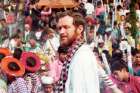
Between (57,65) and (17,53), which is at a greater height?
(17,53)

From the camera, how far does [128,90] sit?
13.8 feet

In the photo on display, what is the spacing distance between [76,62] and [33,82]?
144 centimetres

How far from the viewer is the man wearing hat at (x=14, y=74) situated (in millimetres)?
4004

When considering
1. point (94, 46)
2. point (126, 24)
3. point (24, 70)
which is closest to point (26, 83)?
point (24, 70)

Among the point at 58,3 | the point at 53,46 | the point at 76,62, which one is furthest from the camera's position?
the point at 58,3

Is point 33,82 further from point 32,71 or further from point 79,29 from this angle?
point 79,29

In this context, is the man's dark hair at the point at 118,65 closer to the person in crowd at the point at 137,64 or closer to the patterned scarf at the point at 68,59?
the person in crowd at the point at 137,64

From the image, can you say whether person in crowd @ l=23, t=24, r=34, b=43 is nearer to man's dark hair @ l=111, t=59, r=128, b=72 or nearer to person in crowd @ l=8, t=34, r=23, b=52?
person in crowd @ l=8, t=34, r=23, b=52

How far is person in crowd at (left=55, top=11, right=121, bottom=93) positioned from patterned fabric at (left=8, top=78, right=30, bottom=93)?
0.75 meters

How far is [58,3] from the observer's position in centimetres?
468

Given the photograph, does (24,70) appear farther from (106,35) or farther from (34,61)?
(106,35)

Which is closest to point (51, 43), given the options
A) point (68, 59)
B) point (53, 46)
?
point (53, 46)

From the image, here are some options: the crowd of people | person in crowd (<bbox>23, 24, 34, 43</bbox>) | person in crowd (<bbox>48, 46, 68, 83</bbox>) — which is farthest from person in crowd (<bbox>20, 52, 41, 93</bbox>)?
person in crowd (<bbox>23, 24, 34, 43</bbox>)

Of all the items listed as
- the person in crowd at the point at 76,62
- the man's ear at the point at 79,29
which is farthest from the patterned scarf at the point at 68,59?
the man's ear at the point at 79,29
